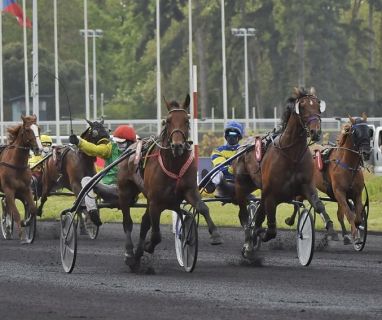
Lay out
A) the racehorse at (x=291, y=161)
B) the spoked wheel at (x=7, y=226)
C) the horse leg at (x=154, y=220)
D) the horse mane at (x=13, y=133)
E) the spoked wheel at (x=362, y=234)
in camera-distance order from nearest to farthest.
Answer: the horse leg at (x=154, y=220) → the racehorse at (x=291, y=161) → the spoked wheel at (x=362, y=234) → the horse mane at (x=13, y=133) → the spoked wheel at (x=7, y=226)

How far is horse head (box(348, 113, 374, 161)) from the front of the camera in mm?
17406

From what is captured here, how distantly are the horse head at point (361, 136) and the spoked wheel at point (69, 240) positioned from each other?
4.20 meters

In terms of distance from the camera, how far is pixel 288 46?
74188 millimetres

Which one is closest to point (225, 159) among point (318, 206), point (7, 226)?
point (318, 206)

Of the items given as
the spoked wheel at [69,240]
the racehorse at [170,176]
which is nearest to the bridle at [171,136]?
the racehorse at [170,176]

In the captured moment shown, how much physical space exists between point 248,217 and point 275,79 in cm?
5749

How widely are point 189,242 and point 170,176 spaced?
0.64 metres

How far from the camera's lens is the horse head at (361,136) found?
A: 17406 mm

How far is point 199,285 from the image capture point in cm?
1252

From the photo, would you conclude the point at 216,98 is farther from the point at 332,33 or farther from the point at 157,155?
the point at 157,155

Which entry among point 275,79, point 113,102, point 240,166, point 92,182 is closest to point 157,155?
point 92,182

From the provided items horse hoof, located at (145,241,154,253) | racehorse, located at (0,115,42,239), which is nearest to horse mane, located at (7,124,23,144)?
racehorse, located at (0,115,42,239)

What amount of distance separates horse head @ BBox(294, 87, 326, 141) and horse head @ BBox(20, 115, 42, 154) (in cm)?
572

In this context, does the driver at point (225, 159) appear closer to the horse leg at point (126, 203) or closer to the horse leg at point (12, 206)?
A: the horse leg at point (126, 203)
